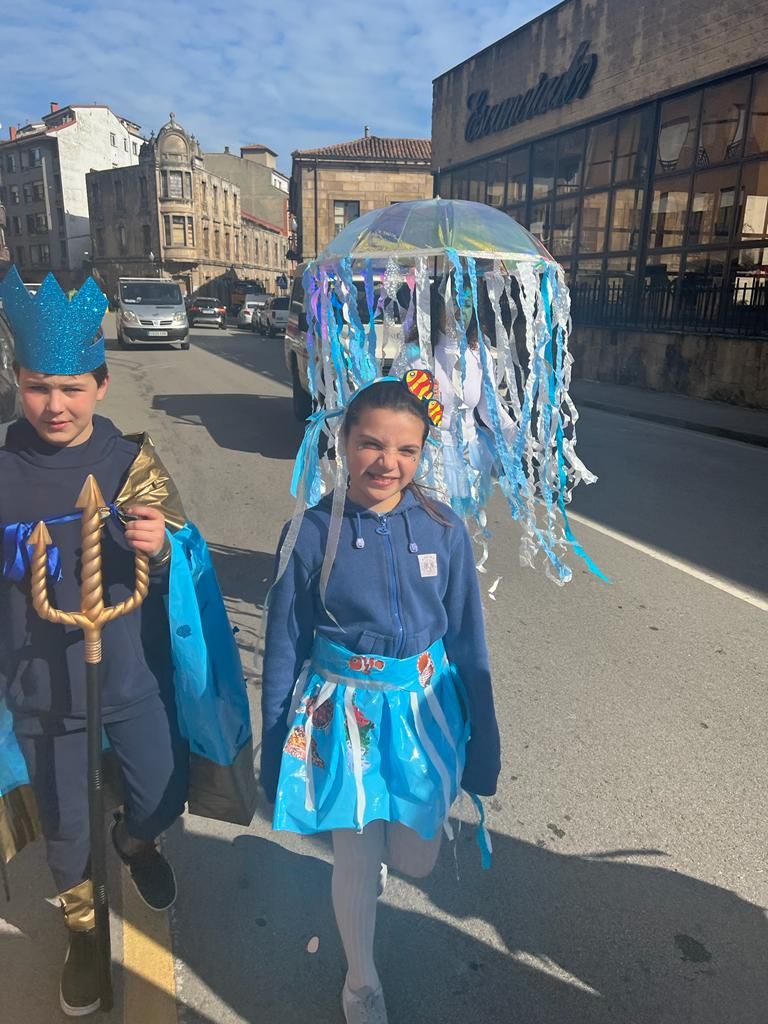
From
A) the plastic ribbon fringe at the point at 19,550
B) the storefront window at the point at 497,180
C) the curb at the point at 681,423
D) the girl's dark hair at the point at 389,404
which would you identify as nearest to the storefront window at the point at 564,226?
the storefront window at the point at 497,180

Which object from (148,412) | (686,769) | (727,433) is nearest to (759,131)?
(727,433)

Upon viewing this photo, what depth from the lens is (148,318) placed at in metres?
21.0

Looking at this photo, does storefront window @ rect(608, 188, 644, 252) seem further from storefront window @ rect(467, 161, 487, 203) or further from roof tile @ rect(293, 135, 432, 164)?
roof tile @ rect(293, 135, 432, 164)

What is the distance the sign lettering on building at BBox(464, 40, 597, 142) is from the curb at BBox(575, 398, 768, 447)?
866 centimetres

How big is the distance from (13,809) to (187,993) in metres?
0.69

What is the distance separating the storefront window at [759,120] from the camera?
12.8m

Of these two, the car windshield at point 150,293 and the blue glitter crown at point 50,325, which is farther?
the car windshield at point 150,293

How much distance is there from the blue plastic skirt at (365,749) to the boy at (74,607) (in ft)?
1.43

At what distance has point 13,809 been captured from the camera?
75.6 inches

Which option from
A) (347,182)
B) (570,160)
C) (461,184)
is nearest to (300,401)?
(570,160)

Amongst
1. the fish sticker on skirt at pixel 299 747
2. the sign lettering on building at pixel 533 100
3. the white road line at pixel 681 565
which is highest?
the sign lettering on building at pixel 533 100

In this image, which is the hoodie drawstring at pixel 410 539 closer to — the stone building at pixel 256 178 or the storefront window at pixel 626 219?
the storefront window at pixel 626 219

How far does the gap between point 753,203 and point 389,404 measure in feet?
48.3

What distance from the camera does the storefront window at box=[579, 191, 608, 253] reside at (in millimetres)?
17531
